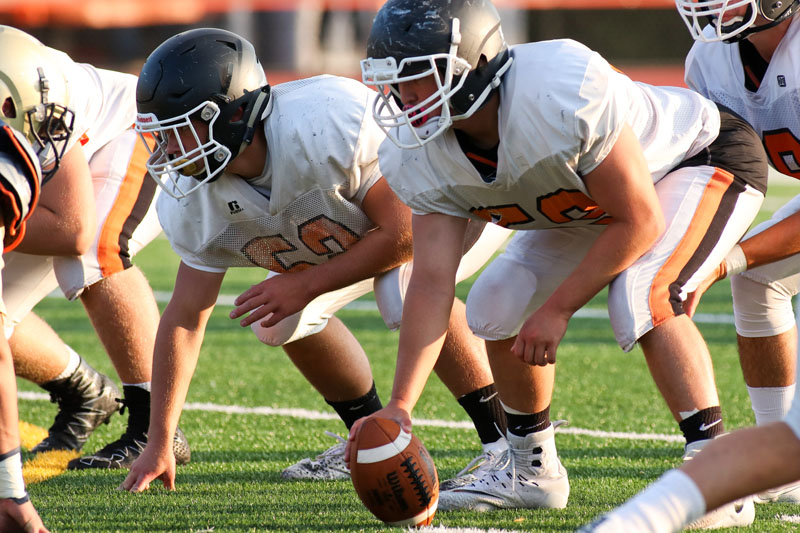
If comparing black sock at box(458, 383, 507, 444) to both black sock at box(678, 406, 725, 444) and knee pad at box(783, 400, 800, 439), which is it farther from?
knee pad at box(783, 400, 800, 439)

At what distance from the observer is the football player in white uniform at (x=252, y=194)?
262cm

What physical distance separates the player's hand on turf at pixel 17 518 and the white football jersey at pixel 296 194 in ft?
2.97

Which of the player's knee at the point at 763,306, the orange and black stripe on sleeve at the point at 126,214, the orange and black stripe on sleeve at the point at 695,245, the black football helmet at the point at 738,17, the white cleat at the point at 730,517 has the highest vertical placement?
the black football helmet at the point at 738,17

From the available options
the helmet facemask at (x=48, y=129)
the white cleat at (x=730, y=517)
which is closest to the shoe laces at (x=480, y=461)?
the white cleat at (x=730, y=517)

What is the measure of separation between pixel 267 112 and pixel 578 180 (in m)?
0.89

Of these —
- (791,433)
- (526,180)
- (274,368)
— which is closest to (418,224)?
(526,180)

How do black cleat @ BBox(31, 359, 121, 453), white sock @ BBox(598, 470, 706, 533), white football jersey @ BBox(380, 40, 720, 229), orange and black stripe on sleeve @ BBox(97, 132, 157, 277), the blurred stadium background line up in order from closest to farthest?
white sock @ BBox(598, 470, 706, 533) < white football jersey @ BBox(380, 40, 720, 229) < orange and black stripe on sleeve @ BBox(97, 132, 157, 277) < black cleat @ BBox(31, 359, 121, 453) < the blurred stadium background

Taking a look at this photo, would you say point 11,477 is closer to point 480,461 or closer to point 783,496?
point 480,461

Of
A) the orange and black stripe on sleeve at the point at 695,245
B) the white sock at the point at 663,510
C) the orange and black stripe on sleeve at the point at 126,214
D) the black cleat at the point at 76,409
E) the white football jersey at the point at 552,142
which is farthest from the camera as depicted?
the black cleat at the point at 76,409

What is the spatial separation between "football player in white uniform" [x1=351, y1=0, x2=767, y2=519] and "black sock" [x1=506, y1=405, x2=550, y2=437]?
0.24 metres

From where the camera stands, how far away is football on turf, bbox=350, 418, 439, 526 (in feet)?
7.64

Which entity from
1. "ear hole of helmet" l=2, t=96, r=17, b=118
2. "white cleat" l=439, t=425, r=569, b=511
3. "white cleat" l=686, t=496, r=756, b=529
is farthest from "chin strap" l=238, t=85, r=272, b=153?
"white cleat" l=686, t=496, r=756, b=529

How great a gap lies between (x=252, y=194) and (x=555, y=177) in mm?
829

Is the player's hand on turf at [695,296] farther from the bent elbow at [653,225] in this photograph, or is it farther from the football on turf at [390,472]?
the football on turf at [390,472]
